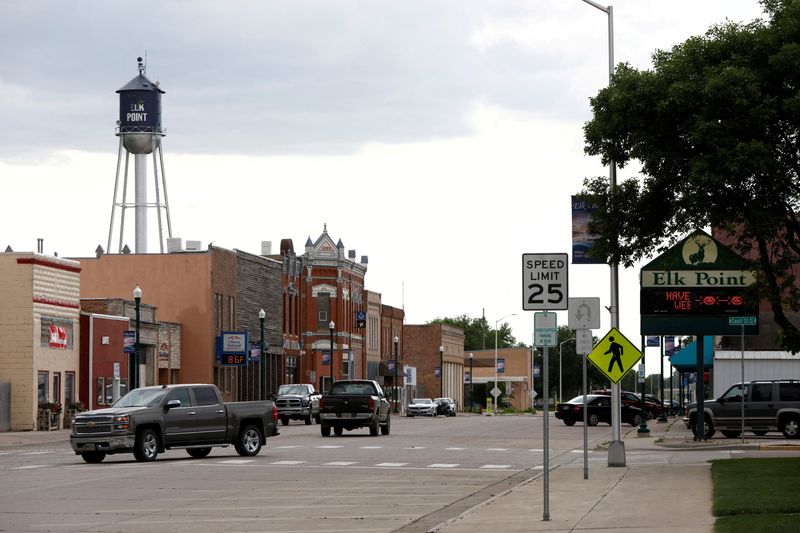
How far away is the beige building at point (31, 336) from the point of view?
5219 cm

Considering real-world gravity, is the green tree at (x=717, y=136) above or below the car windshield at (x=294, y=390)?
above

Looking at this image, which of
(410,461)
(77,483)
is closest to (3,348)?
(410,461)

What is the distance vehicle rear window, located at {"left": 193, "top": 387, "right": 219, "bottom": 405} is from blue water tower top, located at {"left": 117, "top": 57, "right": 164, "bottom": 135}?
6011cm

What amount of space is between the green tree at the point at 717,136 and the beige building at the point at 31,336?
98.3 ft

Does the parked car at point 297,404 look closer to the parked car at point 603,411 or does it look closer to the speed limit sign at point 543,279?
the parked car at point 603,411

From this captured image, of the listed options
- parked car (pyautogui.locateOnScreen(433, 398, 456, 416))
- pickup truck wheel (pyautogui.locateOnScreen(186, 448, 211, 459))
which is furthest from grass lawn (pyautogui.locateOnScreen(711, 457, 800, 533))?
parked car (pyautogui.locateOnScreen(433, 398, 456, 416))

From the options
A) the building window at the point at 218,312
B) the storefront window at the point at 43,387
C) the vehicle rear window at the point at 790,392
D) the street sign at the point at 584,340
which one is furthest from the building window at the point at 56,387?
the street sign at the point at 584,340

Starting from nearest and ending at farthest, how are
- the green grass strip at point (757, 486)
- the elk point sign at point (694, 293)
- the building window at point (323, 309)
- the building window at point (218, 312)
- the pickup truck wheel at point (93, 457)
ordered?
the green grass strip at point (757, 486) < the pickup truck wheel at point (93, 457) < the elk point sign at point (694, 293) < the building window at point (218, 312) < the building window at point (323, 309)

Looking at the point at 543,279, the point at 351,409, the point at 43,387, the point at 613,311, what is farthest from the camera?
the point at 43,387

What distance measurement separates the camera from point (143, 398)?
31.2 meters

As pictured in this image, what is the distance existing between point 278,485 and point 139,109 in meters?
69.8

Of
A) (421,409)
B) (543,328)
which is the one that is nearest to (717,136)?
(543,328)

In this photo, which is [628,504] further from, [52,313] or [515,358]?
[515,358]

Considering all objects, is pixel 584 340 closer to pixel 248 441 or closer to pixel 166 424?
pixel 248 441
